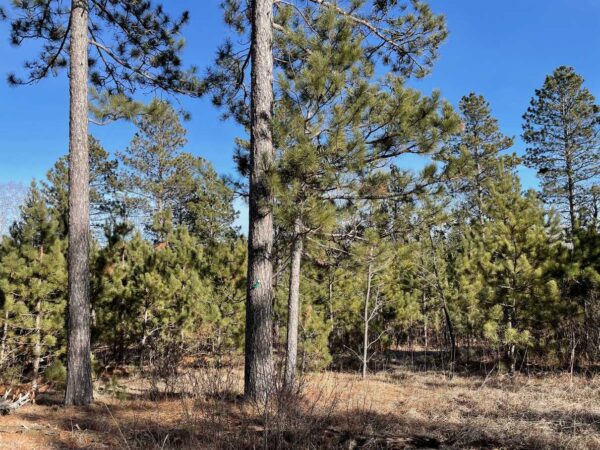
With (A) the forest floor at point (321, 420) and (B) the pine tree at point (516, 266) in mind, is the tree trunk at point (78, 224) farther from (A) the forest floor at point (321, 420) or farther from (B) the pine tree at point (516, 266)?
(B) the pine tree at point (516, 266)

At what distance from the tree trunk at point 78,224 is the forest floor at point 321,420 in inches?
20.8

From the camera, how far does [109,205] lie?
24.7 metres

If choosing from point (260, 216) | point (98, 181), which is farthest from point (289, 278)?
point (98, 181)

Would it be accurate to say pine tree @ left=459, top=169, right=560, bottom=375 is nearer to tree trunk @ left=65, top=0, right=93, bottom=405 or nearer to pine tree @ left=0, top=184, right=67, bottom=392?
tree trunk @ left=65, top=0, right=93, bottom=405

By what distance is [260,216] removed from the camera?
228 inches

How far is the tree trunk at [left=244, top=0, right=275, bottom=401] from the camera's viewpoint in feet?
18.2

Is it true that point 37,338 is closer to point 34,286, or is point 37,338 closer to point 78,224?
point 34,286

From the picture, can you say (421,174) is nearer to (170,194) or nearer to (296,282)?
(296,282)

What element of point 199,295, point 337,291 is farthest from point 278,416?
point 337,291

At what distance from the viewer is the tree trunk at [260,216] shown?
5.54 meters

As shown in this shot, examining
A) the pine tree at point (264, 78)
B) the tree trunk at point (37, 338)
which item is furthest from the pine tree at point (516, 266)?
the tree trunk at point (37, 338)

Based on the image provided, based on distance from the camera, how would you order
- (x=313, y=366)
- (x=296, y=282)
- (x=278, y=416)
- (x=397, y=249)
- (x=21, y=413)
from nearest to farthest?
(x=278, y=416), (x=21, y=413), (x=296, y=282), (x=397, y=249), (x=313, y=366)

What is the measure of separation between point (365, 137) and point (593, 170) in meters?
19.2

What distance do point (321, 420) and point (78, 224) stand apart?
4.65 m
